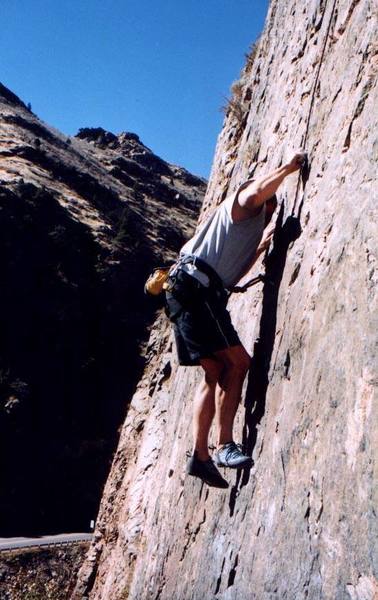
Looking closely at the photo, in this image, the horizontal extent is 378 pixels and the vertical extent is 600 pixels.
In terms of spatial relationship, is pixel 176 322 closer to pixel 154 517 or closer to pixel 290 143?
pixel 290 143

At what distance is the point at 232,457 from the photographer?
3.79 m

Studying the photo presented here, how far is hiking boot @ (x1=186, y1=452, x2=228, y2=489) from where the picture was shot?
13.3 feet

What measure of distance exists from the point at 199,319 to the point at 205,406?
0.70m

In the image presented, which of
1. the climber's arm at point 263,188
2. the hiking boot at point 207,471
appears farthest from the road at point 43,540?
the climber's arm at point 263,188

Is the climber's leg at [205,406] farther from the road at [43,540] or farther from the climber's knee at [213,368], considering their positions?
the road at [43,540]

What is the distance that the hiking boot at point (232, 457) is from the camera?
3.71 meters

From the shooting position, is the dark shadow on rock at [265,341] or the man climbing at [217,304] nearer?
the dark shadow on rock at [265,341]

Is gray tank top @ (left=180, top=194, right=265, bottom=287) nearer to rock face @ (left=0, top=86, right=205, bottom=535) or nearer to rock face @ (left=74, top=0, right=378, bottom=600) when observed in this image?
rock face @ (left=74, top=0, right=378, bottom=600)

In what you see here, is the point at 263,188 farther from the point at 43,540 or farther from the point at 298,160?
the point at 43,540

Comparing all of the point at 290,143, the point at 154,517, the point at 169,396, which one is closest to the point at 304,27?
the point at 290,143

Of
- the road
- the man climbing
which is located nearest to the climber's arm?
the man climbing

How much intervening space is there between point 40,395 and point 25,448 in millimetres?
3446

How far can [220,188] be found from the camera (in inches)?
329

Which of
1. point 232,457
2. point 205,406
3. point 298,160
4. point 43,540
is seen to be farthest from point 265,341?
point 43,540
